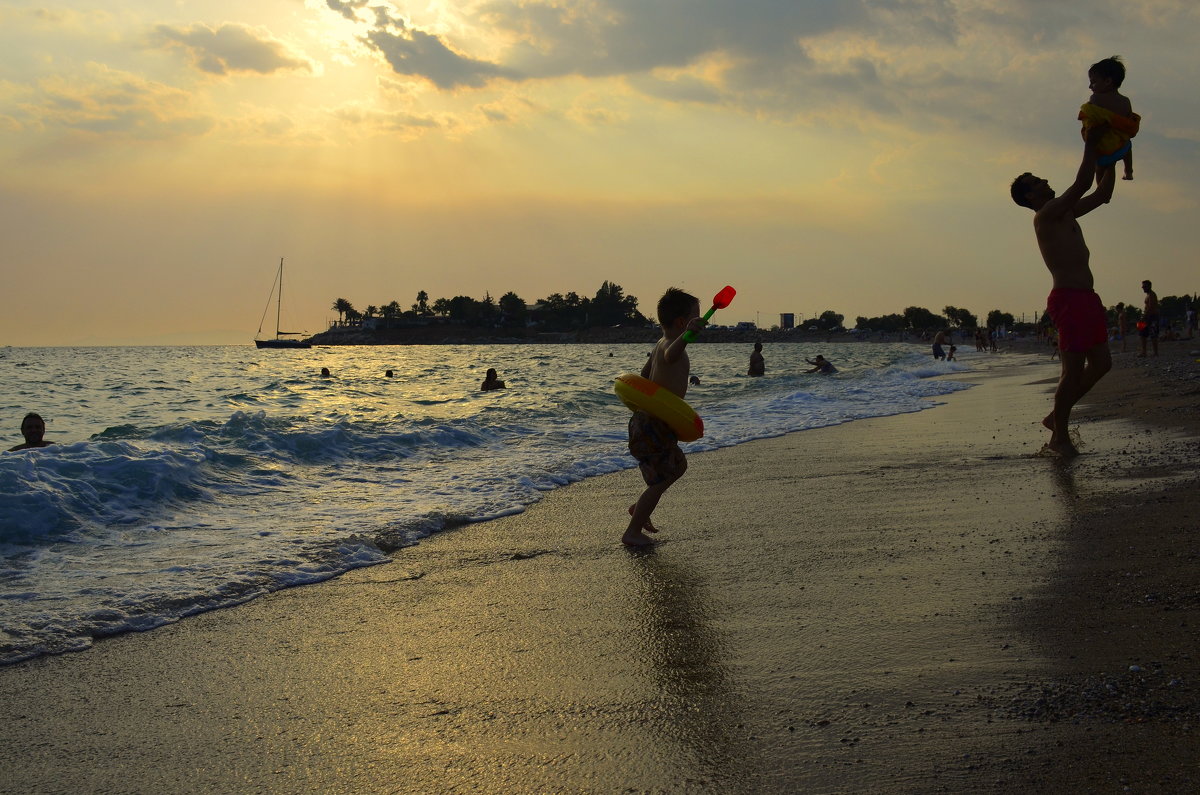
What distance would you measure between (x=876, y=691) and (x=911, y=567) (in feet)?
5.21

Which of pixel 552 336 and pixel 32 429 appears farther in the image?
pixel 552 336

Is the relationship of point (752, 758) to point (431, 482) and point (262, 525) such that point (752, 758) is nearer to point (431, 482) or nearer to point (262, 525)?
point (262, 525)

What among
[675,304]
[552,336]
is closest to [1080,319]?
[675,304]

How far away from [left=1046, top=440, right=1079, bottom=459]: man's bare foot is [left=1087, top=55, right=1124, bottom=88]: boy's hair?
2.70 m

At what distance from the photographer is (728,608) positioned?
3855mm

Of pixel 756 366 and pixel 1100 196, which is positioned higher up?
pixel 1100 196

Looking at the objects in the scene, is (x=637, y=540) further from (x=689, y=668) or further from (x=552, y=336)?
(x=552, y=336)

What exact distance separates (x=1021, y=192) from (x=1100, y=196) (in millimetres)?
768

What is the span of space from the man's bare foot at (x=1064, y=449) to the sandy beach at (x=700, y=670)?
120 cm

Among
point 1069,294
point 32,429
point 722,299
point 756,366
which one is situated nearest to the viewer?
point 722,299

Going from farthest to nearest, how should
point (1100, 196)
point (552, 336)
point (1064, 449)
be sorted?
1. point (552, 336)
2. point (1064, 449)
3. point (1100, 196)

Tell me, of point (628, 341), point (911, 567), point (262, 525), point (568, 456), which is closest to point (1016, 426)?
point (568, 456)

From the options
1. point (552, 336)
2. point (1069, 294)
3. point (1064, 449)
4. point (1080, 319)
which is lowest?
point (1064, 449)

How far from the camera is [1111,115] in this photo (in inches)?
236
